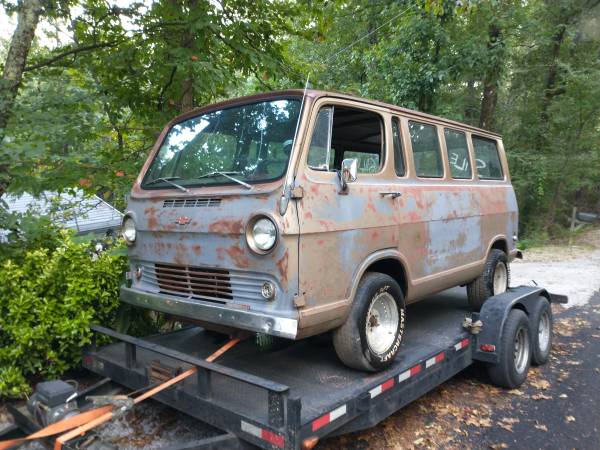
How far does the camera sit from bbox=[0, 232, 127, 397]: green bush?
3715mm

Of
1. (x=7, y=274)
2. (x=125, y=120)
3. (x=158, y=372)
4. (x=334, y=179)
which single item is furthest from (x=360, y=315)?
(x=125, y=120)

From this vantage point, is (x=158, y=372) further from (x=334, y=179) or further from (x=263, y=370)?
(x=334, y=179)

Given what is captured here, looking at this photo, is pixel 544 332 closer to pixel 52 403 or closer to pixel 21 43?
pixel 52 403

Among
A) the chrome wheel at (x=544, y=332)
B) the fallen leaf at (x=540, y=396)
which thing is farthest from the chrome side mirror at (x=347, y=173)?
the chrome wheel at (x=544, y=332)

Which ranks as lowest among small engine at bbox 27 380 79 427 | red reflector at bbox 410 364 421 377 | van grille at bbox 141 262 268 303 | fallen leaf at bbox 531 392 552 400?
fallen leaf at bbox 531 392 552 400

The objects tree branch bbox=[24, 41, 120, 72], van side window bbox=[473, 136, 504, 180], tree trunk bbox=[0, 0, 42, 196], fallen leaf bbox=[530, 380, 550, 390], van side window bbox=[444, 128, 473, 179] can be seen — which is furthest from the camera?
van side window bbox=[473, 136, 504, 180]

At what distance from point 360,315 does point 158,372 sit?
1.42 metres

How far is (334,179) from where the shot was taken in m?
3.29

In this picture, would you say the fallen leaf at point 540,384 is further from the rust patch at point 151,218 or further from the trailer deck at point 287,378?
the rust patch at point 151,218

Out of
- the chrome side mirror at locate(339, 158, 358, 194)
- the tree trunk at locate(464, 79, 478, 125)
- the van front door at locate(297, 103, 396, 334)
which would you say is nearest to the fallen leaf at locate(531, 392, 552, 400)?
the van front door at locate(297, 103, 396, 334)

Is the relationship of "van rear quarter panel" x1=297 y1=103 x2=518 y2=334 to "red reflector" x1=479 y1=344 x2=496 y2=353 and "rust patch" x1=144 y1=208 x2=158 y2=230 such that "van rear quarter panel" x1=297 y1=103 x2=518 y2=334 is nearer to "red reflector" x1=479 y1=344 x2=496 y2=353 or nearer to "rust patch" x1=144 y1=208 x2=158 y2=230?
"red reflector" x1=479 y1=344 x2=496 y2=353

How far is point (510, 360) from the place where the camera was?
445 centimetres

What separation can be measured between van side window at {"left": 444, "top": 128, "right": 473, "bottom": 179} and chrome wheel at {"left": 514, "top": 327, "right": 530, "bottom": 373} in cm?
171

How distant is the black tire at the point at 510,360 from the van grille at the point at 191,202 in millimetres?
2931
